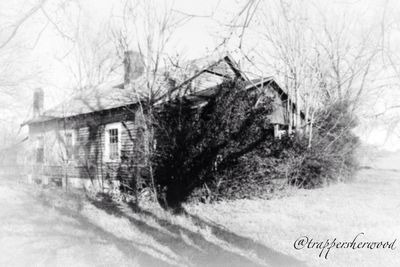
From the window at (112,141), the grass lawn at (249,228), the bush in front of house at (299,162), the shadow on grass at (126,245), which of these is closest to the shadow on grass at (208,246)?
the grass lawn at (249,228)

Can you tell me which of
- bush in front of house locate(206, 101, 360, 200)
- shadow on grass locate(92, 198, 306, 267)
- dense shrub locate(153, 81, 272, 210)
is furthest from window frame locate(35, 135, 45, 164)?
shadow on grass locate(92, 198, 306, 267)

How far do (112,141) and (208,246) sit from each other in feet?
38.2

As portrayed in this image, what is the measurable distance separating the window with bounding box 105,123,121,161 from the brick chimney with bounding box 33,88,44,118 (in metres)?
13.1

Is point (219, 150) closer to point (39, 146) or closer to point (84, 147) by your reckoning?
point (84, 147)

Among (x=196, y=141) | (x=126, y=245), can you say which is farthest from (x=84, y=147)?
(x=126, y=245)

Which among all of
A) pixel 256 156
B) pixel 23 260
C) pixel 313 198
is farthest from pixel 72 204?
pixel 313 198

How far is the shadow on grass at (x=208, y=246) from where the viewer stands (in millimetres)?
6129

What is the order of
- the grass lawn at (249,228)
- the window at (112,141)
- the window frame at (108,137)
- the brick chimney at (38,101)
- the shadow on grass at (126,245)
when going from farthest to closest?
the brick chimney at (38,101)
the window at (112,141)
the window frame at (108,137)
the grass lawn at (249,228)
the shadow on grass at (126,245)

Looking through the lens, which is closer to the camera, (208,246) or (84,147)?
(208,246)

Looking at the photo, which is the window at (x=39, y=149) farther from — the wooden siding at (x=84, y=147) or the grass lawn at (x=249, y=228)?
the grass lawn at (x=249, y=228)

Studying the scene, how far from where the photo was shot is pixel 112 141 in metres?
17.6

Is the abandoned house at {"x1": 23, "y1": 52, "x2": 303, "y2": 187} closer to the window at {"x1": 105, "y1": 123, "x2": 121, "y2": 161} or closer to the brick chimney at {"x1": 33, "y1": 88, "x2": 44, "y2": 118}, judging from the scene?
the window at {"x1": 105, "y1": 123, "x2": 121, "y2": 161}

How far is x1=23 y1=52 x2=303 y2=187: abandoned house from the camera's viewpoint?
16.2 m

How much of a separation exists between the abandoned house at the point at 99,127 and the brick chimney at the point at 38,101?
4.23 m
